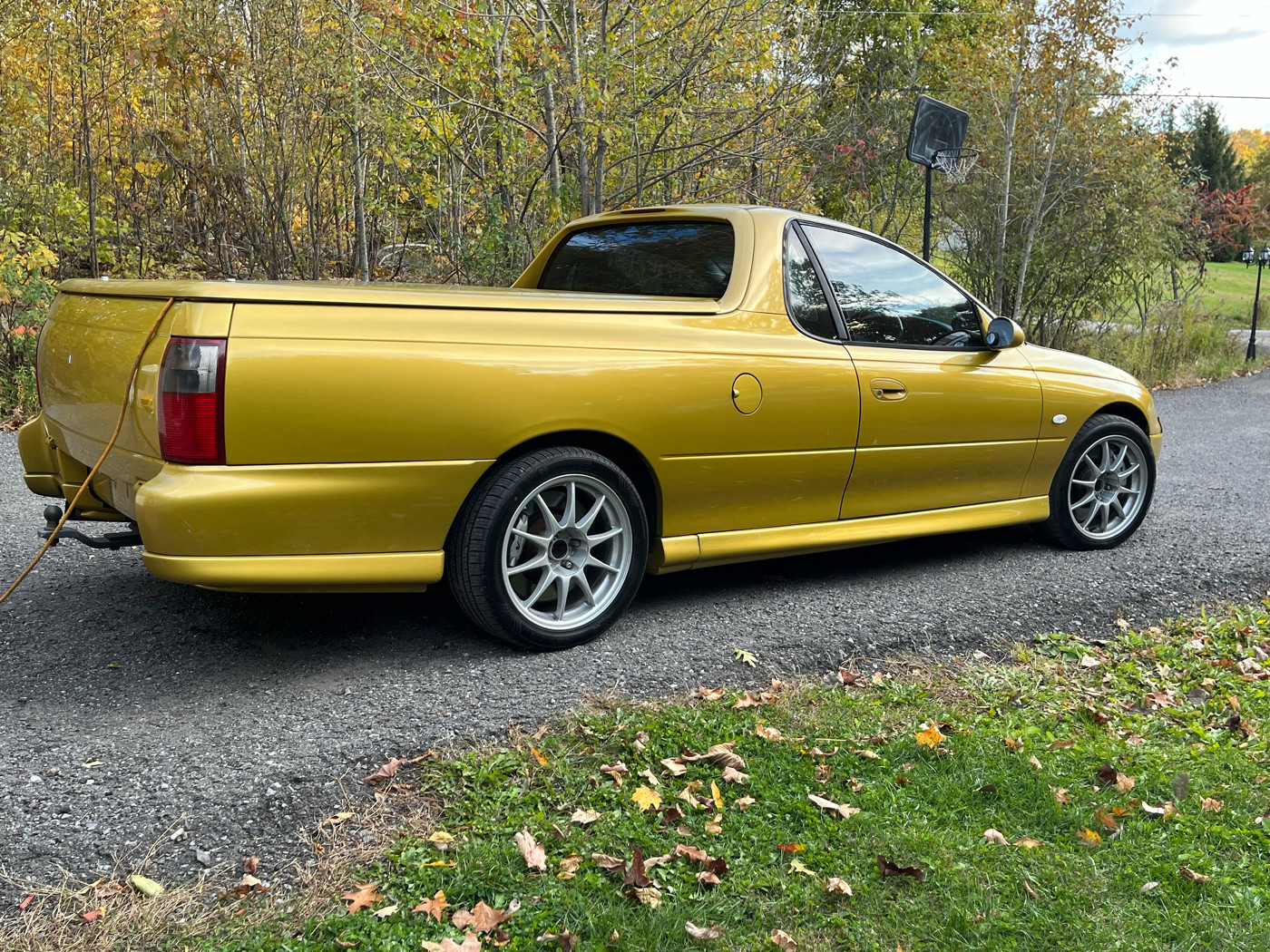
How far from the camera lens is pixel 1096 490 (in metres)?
5.75

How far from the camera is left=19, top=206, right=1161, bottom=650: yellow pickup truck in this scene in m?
3.23

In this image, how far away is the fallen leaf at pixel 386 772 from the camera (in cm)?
296

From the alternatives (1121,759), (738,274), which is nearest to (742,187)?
(738,274)


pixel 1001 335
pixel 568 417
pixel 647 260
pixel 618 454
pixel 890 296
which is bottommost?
pixel 618 454

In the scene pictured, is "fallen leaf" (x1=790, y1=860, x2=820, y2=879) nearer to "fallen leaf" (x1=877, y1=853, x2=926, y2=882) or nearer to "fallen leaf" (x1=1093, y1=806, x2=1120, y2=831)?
"fallen leaf" (x1=877, y1=853, x2=926, y2=882)

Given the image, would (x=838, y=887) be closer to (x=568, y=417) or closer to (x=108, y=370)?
(x=568, y=417)

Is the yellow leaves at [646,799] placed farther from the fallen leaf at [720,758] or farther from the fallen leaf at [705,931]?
the fallen leaf at [705,931]

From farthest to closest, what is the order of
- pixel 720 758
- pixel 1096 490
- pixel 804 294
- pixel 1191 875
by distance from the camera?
pixel 1096 490 → pixel 804 294 → pixel 720 758 → pixel 1191 875

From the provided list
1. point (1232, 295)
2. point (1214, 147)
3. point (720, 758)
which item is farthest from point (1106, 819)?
point (1214, 147)

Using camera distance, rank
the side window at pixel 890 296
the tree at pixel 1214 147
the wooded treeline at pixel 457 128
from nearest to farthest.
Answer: the side window at pixel 890 296
the wooded treeline at pixel 457 128
the tree at pixel 1214 147

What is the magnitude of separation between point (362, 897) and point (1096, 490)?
4.61 m

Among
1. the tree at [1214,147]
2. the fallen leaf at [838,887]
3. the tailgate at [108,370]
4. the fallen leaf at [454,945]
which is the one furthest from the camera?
the tree at [1214,147]

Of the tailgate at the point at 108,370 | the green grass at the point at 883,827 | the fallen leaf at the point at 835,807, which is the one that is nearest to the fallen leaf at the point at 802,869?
the green grass at the point at 883,827

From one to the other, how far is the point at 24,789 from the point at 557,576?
5.78 feet
